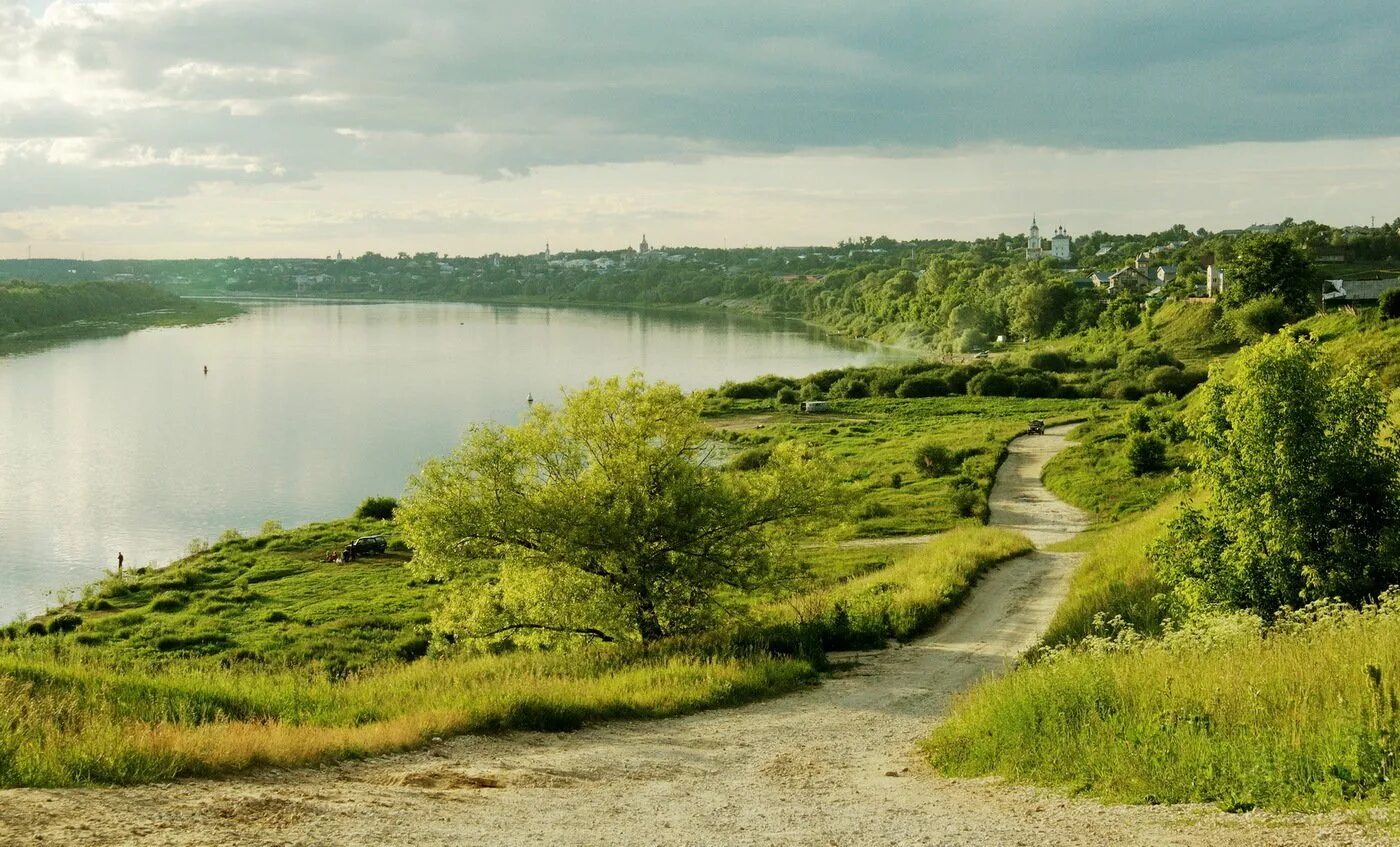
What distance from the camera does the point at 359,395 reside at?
9825cm

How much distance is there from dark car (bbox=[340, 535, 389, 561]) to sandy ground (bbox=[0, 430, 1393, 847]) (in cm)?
2924

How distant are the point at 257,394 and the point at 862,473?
2564 inches

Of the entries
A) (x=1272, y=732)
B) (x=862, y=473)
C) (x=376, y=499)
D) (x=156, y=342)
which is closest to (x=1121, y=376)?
(x=862, y=473)

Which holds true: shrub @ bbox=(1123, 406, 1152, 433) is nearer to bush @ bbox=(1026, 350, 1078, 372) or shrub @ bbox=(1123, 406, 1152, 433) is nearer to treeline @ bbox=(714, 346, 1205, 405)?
treeline @ bbox=(714, 346, 1205, 405)

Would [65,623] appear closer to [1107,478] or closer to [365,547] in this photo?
[365,547]

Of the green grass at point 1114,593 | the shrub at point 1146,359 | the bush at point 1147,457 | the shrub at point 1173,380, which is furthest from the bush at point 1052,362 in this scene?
the green grass at point 1114,593

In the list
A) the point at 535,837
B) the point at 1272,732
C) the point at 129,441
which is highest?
the point at 1272,732

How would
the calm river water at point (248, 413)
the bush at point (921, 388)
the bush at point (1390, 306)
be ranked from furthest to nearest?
1. the bush at point (921, 388)
2. the bush at point (1390, 306)
3. the calm river water at point (248, 413)

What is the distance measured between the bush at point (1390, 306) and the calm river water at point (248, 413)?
37.5m

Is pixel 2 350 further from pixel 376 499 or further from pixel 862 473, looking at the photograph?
pixel 862 473

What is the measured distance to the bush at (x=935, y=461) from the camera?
51.7 meters

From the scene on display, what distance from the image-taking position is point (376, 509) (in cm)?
5031

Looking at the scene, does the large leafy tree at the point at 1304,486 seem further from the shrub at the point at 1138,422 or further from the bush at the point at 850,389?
the bush at the point at 850,389

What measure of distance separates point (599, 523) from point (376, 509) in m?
32.6
